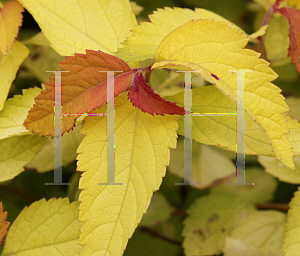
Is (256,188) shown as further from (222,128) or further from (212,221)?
(222,128)

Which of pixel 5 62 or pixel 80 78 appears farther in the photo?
pixel 5 62

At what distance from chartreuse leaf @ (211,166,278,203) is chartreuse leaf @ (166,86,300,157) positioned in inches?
19.9

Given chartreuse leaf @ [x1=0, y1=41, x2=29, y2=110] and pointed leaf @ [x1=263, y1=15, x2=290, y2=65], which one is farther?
pointed leaf @ [x1=263, y1=15, x2=290, y2=65]

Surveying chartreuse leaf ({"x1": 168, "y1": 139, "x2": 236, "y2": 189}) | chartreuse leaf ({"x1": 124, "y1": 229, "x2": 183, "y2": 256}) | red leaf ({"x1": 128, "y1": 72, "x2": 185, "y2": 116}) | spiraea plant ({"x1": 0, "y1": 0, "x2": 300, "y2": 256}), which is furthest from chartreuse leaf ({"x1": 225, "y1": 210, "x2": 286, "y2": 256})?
red leaf ({"x1": 128, "y1": 72, "x2": 185, "y2": 116})

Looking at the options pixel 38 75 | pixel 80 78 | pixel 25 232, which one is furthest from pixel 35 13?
pixel 25 232

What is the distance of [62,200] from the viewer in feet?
2.01

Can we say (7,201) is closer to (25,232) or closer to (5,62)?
(25,232)

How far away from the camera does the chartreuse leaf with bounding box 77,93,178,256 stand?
0.44 metres

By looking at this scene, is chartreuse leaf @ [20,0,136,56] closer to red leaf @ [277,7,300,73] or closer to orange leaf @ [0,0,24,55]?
orange leaf @ [0,0,24,55]

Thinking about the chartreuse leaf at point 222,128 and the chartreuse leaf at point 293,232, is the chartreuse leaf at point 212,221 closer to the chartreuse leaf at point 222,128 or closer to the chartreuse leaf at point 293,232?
the chartreuse leaf at point 293,232

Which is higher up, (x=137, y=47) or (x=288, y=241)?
(x=137, y=47)

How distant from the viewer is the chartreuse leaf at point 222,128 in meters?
0.50

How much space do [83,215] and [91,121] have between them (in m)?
0.16

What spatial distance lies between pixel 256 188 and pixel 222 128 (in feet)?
1.86
